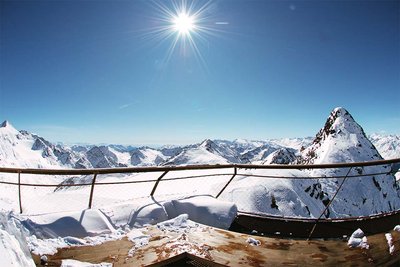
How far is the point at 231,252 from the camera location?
2742mm

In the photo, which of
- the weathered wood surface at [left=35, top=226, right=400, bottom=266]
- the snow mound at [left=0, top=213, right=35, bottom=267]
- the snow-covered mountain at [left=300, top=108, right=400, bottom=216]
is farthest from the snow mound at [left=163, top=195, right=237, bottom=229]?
the snow-covered mountain at [left=300, top=108, right=400, bottom=216]

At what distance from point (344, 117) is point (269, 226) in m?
160

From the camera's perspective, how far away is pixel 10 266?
170cm

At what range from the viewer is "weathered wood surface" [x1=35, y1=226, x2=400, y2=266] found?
2564mm

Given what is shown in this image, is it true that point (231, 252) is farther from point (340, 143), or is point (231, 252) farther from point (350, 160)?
point (340, 143)

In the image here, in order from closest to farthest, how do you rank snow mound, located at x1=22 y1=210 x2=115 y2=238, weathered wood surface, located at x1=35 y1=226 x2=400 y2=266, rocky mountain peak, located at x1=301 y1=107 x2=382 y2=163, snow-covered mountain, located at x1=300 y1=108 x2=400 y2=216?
1. weathered wood surface, located at x1=35 y1=226 x2=400 y2=266
2. snow mound, located at x1=22 y1=210 x2=115 y2=238
3. snow-covered mountain, located at x1=300 y1=108 x2=400 y2=216
4. rocky mountain peak, located at x1=301 y1=107 x2=382 y2=163

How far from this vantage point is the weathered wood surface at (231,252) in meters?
2.56

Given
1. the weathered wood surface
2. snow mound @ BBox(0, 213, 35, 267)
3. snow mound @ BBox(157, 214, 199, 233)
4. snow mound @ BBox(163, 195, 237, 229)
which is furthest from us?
snow mound @ BBox(163, 195, 237, 229)

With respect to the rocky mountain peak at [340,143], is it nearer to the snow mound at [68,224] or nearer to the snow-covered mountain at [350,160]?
the snow-covered mountain at [350,160]

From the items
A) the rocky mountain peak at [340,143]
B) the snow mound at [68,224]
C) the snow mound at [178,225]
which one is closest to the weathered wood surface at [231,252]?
the snow mound at [178,225]

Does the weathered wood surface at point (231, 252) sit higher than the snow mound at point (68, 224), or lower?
lower

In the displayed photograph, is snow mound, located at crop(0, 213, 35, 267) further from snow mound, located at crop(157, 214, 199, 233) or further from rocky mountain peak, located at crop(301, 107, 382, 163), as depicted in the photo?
rocky mountain peak, located at crop(301, 107, 382, 163)

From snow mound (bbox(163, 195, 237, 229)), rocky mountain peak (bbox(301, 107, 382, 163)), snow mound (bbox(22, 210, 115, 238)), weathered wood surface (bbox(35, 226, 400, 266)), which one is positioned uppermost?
rocky mountain peak (bbox(301, 107, 382, 163))

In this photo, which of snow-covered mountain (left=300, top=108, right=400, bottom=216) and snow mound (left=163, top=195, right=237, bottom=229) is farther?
snow-covered mountain (left=300, top=108, right=400, bottom=216)
